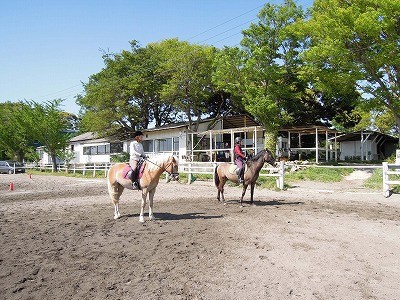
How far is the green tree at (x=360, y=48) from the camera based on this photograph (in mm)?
17812

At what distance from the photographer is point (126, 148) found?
38031 mm

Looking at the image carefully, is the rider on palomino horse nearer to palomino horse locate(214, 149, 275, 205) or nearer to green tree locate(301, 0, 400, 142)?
palomino horse locate(214, 149, 275, 205)

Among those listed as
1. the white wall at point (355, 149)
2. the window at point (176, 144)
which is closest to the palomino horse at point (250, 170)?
the window at point (176, 144)

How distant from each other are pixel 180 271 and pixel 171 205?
6.81m

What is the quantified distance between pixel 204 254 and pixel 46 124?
122 ft

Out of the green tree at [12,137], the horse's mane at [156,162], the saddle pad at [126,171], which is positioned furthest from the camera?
the green tree at [12,137]

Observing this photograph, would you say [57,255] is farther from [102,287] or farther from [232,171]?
[232,171]

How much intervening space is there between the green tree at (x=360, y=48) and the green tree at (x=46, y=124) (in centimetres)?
2962

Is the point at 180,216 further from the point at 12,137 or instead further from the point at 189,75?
the point at 12,137

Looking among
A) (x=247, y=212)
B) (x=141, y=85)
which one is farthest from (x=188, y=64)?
(x=247, y=212)

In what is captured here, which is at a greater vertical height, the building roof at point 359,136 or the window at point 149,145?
the building roof at point 359,136

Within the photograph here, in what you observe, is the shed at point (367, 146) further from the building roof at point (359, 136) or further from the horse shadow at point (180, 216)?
the horse shadow at point (180, 216)

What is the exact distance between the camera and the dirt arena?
4.43 m

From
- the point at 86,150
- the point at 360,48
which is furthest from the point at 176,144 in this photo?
the point at 360,48
